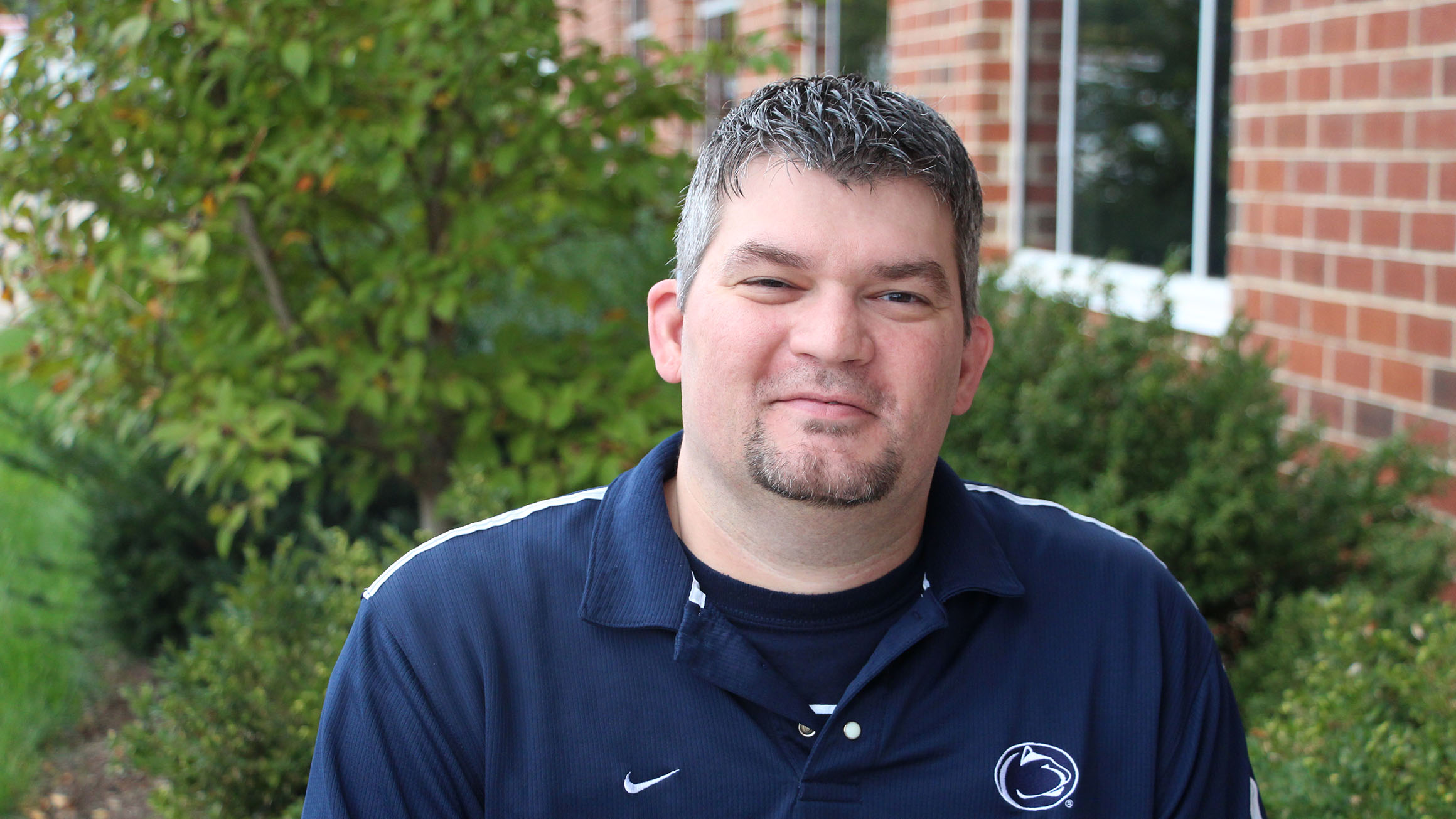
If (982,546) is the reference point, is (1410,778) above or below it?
below

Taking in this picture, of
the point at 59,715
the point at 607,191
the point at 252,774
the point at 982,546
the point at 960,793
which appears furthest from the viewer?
the point at 59,715

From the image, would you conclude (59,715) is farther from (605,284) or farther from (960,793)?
(960,793)

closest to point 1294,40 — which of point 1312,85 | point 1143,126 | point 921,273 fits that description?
point 1312,85

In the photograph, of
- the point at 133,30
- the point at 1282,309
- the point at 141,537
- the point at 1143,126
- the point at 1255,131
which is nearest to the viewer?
the point at 133,30

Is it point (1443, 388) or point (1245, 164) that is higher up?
point (1245, 164)

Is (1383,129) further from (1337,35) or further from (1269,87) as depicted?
(1269,87)

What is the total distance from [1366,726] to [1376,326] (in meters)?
1.69

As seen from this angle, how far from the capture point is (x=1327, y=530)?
3455 mm

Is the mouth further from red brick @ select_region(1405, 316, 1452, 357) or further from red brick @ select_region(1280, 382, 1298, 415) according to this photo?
red brick @ select_region(1280, 382, 1298, 415)

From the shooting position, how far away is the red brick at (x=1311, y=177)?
386 centimetres

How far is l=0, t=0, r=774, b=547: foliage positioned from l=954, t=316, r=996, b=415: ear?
149 cm

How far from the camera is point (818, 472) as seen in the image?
5.43 feet

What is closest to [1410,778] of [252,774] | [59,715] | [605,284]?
[252,774]

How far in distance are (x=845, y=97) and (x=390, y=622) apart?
2.94 feet
